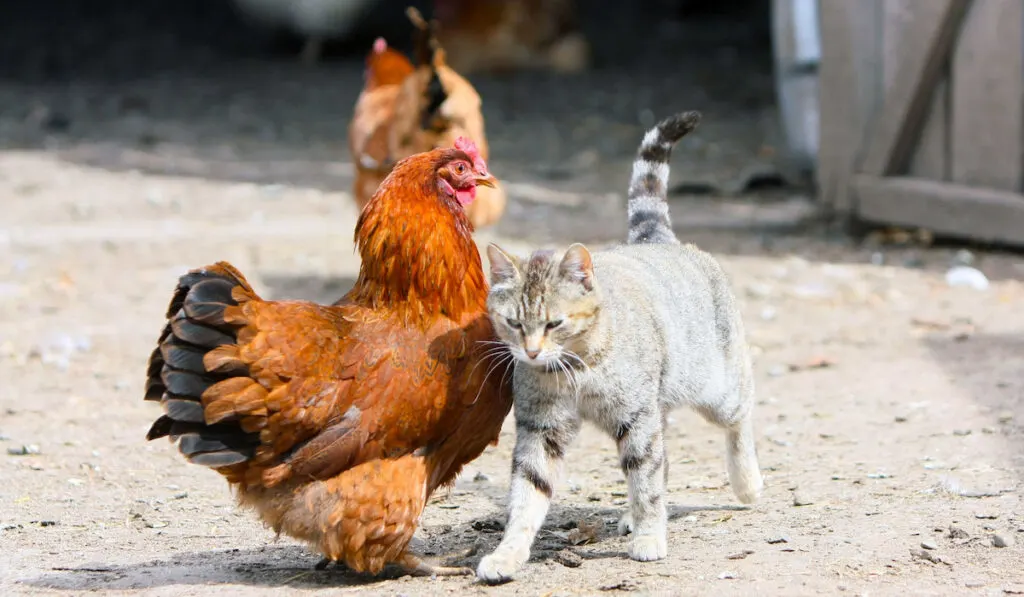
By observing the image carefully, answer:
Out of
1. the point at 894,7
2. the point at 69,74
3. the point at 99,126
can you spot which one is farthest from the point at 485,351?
the point at 69,74

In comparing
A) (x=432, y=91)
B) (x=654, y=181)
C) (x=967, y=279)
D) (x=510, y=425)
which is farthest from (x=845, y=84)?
(x=654, y=181)

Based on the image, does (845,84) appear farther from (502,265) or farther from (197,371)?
(197,371)

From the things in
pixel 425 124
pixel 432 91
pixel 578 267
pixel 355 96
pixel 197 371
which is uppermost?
pixel 355 96

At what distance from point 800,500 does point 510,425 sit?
1846 mm

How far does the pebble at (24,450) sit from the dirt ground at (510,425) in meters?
0.02

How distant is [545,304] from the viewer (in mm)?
4059

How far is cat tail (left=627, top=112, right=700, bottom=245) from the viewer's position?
489 cm

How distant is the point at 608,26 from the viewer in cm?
1833

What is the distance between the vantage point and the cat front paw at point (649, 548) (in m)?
4.15

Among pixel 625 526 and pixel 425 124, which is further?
pixel 425 124

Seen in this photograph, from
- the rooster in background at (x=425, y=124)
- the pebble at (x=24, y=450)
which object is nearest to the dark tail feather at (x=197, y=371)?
the pebble at (x=24, y=450)

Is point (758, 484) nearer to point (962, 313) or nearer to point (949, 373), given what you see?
point (949, 373)

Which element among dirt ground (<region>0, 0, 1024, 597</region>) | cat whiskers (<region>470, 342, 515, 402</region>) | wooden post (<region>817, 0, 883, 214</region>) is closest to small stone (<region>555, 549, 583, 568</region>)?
dirt ground (<region>0, 0, 1024, 597</region>)

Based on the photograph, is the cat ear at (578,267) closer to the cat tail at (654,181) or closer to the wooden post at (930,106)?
the cat tail at (654,181)
